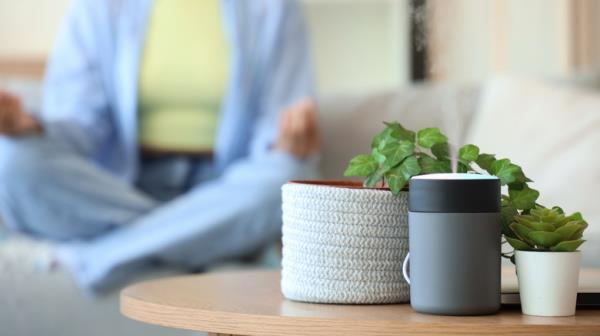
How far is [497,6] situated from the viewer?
341cm

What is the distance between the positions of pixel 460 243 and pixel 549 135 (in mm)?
1023

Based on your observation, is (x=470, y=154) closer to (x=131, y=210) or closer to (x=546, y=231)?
(x=546, y=231)

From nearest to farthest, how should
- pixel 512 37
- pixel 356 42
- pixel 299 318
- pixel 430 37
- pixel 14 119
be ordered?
pixel 299 318, pixel 14 119, pixel 512 37, pixel 430 37, pixel 356 42

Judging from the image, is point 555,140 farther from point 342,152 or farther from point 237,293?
point 237,293

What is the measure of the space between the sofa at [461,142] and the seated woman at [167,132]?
72mm

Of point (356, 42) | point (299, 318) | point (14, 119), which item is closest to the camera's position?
point (299, 318)

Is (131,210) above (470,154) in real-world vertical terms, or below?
below

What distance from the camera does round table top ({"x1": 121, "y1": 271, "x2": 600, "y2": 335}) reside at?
26.8 inches

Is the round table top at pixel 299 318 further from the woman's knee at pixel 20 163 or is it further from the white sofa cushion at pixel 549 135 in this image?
the woman's knee at pixel 20 163

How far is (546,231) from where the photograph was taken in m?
0.75

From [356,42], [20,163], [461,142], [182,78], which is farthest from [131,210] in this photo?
[356,42]

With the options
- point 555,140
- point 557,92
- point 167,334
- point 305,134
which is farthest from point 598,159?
point 167,334

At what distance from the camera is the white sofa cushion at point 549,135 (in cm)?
154

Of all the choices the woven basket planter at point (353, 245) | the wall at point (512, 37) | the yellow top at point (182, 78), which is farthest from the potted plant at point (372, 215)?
the wall at point (512, 37)
